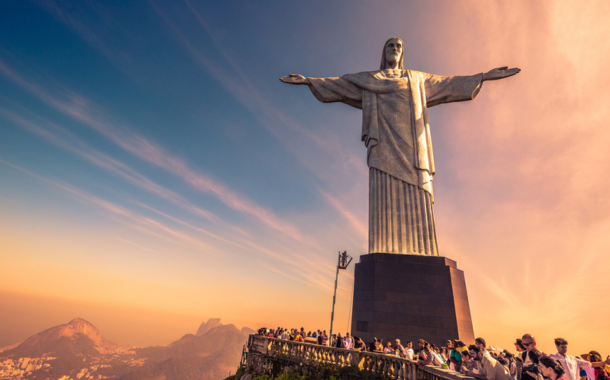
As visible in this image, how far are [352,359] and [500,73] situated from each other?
650 inches

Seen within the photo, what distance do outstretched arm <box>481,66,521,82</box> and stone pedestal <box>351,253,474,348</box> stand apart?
10.7 metres

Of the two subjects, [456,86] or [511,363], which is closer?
[511,363]

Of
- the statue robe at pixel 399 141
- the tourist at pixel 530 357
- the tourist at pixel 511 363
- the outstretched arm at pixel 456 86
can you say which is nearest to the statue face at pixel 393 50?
the statue robe at pixel 399 141

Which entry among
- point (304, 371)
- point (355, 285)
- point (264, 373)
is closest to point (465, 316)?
point (355, 285)

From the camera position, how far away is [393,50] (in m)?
17.5

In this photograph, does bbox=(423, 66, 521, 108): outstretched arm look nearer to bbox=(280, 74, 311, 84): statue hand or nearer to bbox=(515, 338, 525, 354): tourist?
bbox=(280, 74, 311, 84): statue hand

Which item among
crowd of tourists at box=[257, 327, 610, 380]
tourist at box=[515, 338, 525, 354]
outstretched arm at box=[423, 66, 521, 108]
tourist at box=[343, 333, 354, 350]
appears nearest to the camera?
crowd of tourists at box=[257, 327, 610, 380]

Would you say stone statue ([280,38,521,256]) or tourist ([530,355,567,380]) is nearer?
tourist ([530,355,567,380])

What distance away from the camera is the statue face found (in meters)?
17.5

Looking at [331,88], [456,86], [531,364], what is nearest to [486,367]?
[531,364]

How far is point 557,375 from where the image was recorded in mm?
3789

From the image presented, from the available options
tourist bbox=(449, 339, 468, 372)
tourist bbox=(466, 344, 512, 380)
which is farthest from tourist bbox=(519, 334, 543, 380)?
tourist bbox=(449, 339, 468, 372)

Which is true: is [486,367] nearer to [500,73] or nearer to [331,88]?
[331,88]

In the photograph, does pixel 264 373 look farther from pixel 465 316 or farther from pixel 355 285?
pixel 465 316
